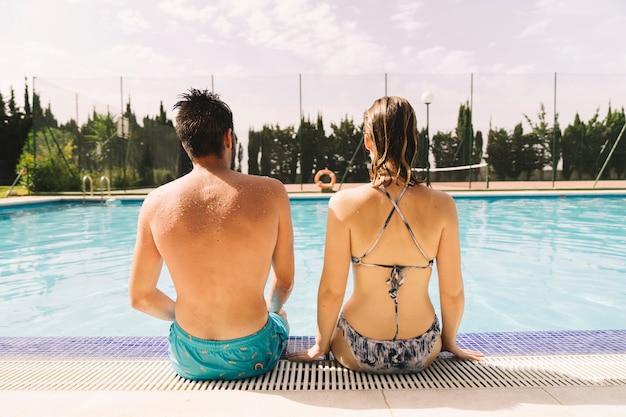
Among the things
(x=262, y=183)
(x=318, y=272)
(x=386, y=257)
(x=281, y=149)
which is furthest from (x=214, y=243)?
(x=281, y=149)

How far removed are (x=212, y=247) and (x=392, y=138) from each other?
2.20 ft

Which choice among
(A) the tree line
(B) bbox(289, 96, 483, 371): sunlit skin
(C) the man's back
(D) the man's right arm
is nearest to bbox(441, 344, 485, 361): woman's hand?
(B) bbox(289, 96, 483, 371): sunlit skin

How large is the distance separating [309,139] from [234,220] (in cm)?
1477

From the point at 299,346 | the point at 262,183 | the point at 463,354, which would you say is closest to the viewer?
the point at 262,183

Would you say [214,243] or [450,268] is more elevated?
[214,243]

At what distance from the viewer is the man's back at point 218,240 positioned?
4.63 ft

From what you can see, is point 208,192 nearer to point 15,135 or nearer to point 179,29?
point 179,29

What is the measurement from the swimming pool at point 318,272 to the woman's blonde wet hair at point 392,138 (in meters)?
2.20

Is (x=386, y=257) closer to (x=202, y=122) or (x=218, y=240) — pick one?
Result: (x=218, y=240)

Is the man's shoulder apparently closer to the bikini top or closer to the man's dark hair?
the man's dark hair

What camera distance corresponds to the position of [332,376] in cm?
154

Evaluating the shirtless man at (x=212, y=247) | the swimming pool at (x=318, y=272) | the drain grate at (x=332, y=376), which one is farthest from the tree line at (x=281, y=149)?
the shirtless man at (x=212, y=247)

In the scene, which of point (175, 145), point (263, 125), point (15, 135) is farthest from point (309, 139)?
point (15, 135)

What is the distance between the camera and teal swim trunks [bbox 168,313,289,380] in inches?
58.6
